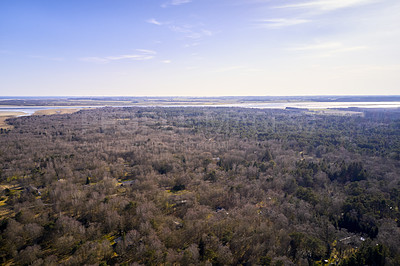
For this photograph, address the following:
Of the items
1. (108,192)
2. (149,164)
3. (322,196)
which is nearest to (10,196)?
(108,192)

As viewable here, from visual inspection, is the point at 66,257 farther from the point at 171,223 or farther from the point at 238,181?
the point at 238,181

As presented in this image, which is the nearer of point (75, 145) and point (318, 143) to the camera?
point (75, 145)

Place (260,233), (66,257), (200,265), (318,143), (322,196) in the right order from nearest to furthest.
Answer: (200,265), (66,257), (260,233), (322,196), (318,143)

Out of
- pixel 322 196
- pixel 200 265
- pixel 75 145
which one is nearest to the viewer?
pixel 200 265

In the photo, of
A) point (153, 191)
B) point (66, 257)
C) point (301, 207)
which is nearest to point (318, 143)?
point (301, 207)

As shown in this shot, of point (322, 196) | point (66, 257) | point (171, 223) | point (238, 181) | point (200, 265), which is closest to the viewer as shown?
point (200, 265)

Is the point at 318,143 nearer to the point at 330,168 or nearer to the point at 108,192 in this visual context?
the point at 330,168
